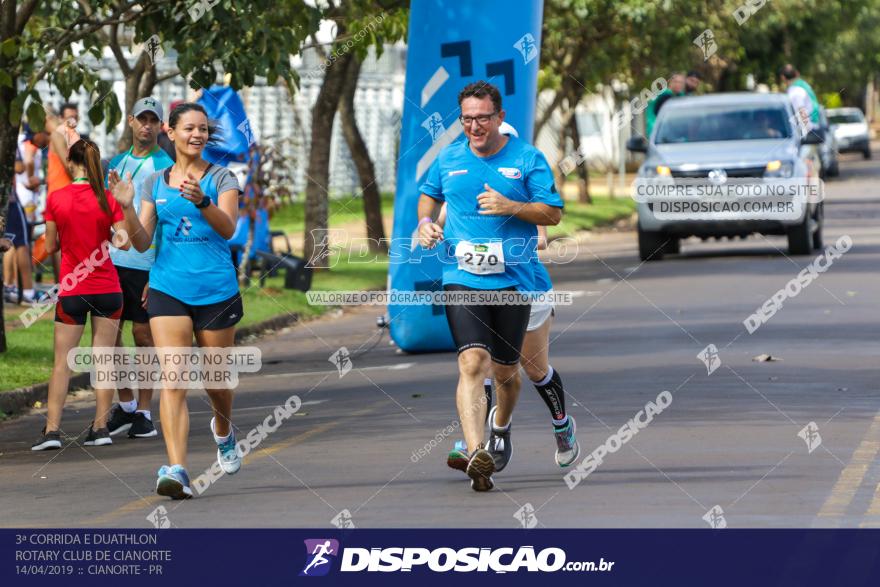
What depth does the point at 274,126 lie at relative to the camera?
4450 cm

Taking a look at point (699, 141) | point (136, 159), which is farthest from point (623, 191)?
point (136, 159)

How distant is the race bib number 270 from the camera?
1007cm

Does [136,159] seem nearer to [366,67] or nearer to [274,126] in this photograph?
Answer: [274,126]

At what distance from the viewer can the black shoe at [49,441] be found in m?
12.5

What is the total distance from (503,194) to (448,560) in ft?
9.10

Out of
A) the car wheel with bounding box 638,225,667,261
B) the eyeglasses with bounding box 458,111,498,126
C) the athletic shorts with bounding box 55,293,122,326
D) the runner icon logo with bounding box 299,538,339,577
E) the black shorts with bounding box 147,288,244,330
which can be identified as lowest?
the car wheel with bounding box 638,225,667,261

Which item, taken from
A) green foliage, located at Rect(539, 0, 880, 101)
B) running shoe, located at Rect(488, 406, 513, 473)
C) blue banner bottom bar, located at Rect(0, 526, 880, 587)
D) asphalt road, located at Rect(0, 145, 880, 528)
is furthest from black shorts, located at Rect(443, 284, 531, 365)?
green foliage, located at Rect(539, 0, 880, 101)

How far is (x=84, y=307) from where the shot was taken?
12742 millimetres

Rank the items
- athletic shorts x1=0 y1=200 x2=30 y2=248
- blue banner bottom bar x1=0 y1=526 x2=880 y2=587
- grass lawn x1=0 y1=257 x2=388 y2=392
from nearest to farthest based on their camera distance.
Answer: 1. blue banner bottom bar x1=0 y1=526 x2=880 y2=587
2. grass lawn x1=0 y1=257 x2=388 y2=392
3. athletic shorts x1=0 y1=200 x2=30 y2=248

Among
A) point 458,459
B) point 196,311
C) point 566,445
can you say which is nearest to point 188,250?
point 196,311

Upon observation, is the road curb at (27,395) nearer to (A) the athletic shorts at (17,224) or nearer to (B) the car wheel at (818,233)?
(A) the athletic shorts at (17,224)

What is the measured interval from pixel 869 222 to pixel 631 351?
20457 mm

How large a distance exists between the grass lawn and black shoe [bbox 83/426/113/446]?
7.41 feet

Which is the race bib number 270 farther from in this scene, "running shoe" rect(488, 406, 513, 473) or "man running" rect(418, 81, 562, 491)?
"running shoe" rect(488, 406, 513, 473)
